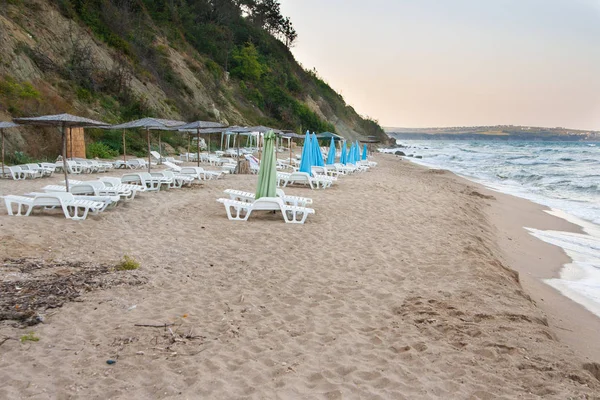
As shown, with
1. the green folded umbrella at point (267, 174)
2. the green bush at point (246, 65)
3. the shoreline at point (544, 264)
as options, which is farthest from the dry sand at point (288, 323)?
the green bush at point (246, 65)

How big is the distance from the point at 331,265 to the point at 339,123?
54891mm

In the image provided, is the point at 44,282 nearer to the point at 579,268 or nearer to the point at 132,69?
the point at 579,268

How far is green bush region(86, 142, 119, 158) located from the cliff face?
5.22ft

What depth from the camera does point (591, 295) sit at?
590 centimetres

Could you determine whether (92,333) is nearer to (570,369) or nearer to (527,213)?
(570,369)

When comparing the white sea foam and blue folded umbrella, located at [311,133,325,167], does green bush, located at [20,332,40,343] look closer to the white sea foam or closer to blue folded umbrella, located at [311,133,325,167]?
the white sea foam

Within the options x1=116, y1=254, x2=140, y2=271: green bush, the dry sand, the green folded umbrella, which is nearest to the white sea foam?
the dry sand

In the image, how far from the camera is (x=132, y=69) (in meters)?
25.4

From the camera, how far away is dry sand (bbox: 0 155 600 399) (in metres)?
3.04

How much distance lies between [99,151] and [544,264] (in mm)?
17269

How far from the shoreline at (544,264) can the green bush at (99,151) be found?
49.1 feet

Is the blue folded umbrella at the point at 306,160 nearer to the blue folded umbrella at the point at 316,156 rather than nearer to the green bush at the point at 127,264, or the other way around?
the blue folded umbrella at the point at 316,156

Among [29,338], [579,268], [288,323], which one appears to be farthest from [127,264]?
[579,268]

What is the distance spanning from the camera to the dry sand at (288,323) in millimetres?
3037
